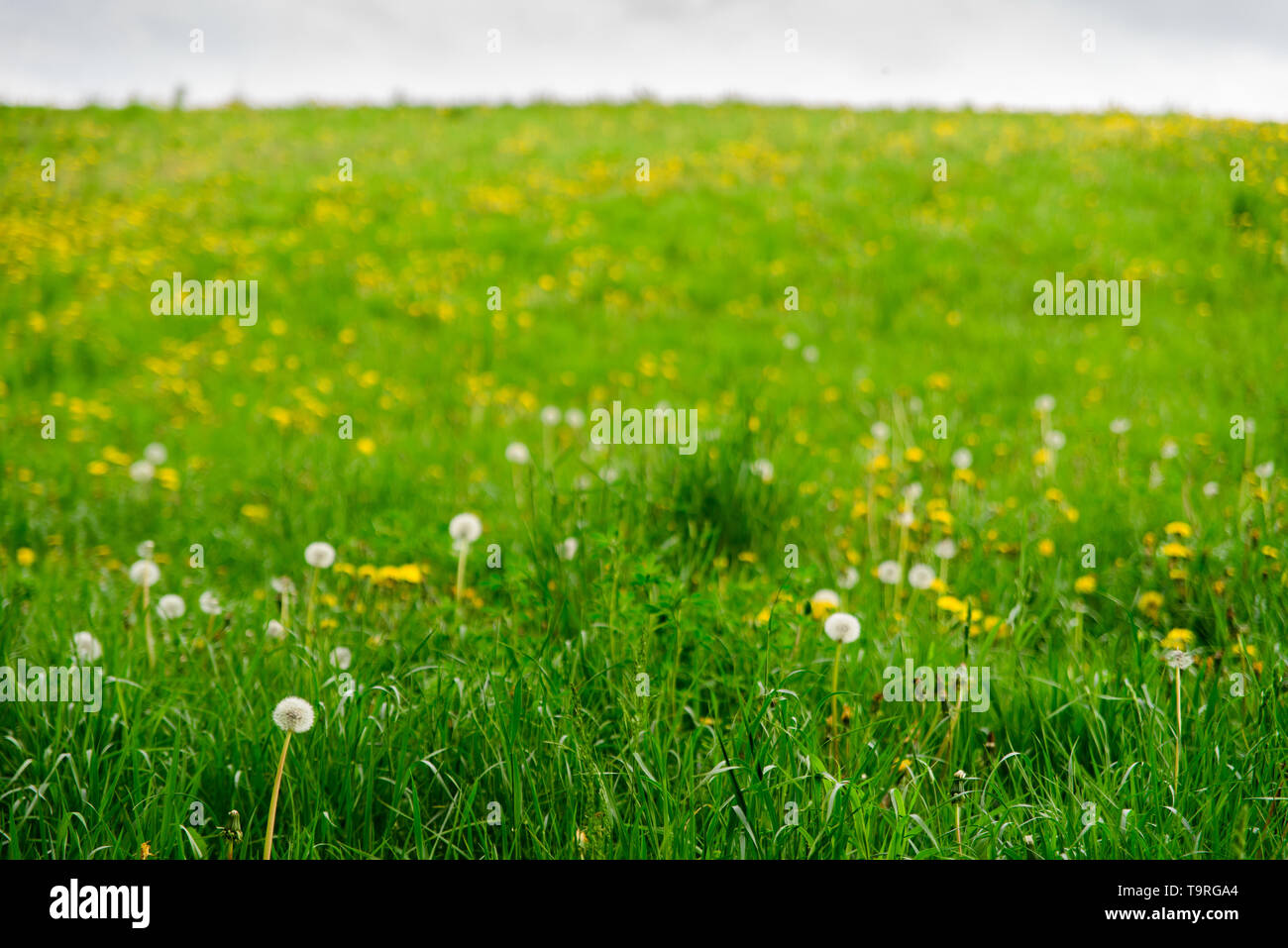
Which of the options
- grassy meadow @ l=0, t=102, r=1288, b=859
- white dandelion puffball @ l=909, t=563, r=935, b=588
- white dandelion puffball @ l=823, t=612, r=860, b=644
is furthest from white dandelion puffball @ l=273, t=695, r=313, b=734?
white dandelion puffball @ l=909, t=563, r=935, b=588

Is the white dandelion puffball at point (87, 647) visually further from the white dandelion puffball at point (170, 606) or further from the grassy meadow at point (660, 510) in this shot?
the white dandelion puffball at point (170, 606)

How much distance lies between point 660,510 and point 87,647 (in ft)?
6.84

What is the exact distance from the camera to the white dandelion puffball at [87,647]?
8.33 feet

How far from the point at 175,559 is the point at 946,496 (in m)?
4.05

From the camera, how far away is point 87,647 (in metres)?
2.60

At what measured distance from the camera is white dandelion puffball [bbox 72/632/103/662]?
2.54 m

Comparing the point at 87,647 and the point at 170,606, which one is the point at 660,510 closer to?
the point at 170,606

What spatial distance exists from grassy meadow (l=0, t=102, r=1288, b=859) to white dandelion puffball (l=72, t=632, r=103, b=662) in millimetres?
19

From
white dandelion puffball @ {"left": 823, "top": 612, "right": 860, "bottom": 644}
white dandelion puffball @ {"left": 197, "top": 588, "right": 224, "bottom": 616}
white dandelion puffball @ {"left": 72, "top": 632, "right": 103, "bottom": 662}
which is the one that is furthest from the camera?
white dandelion puffball @ {"left": 197, "top": 588, "right": 224, "bottom": 616}

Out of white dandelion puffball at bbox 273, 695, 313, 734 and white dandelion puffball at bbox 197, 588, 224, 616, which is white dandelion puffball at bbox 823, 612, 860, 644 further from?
white dandelion puffball at bbox 197, 588, 224, 616

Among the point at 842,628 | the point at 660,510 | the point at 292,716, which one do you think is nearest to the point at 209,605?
the point at 292,716

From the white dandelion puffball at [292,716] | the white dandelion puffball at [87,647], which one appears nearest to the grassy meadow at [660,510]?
the white dandelion puffball at [87,647]
